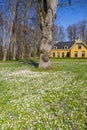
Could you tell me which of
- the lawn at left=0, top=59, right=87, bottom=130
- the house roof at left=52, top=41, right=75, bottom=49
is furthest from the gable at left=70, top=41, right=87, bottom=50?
the lawn at left=0, top=59, right=87, bottom=130

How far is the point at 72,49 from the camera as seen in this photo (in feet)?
264

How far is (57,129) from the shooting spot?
578 cm

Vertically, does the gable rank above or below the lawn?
above

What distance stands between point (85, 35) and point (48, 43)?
92198 mm

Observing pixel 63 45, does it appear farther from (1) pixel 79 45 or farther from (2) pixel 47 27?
(2) pixel 47 27

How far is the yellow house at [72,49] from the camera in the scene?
8012 cm

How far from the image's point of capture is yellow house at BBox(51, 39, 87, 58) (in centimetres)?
8012

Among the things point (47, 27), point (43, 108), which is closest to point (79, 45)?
point (47, 27)

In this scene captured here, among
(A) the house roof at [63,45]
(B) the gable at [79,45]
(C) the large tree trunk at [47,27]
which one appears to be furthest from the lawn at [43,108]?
(A) the house roof at [63,45]

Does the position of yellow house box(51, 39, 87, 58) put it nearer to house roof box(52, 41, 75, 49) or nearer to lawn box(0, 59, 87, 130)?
house roof box(52, 41, 75, 49)

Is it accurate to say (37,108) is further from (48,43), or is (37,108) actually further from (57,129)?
(48,43)

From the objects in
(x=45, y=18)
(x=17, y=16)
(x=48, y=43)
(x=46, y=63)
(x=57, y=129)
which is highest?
(x=17, y=16)

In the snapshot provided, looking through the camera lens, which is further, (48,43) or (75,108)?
(48,43)

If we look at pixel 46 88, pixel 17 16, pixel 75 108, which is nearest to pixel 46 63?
pixel 46 88
